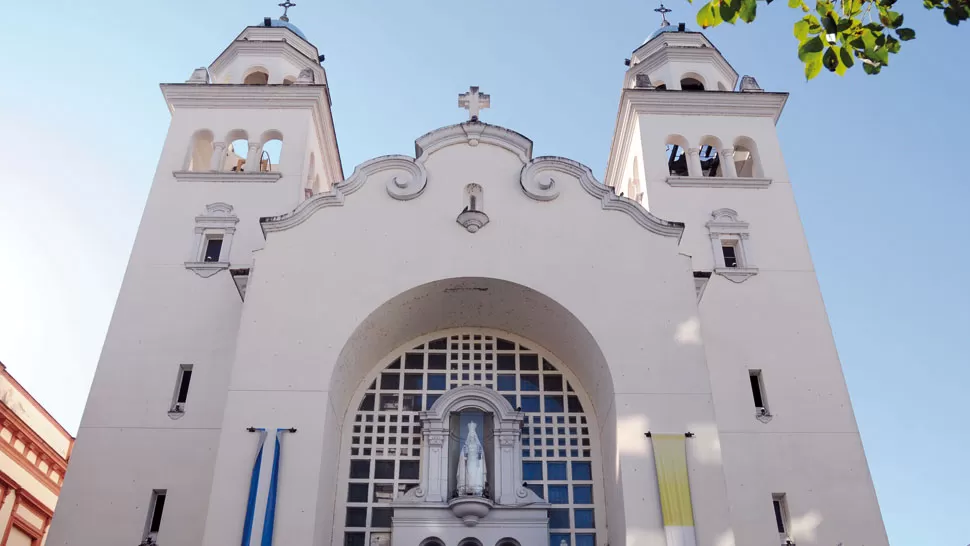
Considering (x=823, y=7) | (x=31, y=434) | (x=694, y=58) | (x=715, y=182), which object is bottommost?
(x=823, y=7)

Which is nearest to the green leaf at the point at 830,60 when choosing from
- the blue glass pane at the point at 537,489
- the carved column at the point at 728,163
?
the blue glass pane at the point at 537,489

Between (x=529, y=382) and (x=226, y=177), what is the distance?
8.02 meters

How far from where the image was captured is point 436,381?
51.6ft

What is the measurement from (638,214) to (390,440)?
5.81 metres

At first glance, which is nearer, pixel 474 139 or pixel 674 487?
pixel 674 487

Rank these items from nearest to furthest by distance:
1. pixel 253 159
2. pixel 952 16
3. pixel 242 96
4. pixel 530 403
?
pixel 952 16 < pixel 530 403 < pixel 253 159 < pixel 242 96

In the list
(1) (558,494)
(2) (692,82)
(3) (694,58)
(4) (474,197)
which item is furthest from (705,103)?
(1) (558,494)

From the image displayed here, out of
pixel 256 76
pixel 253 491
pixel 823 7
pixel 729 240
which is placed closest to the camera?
pixel 823 7

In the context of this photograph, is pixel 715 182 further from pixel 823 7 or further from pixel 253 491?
pixel 253 491

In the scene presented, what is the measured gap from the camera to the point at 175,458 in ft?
49.0

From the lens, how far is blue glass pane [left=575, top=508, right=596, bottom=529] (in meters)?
14.2

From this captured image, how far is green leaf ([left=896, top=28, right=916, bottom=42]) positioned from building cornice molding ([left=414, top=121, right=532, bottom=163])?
8.95m

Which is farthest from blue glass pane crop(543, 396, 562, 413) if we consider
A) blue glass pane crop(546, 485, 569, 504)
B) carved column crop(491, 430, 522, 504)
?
blue glass pane crop(546, 485, 569, 504)

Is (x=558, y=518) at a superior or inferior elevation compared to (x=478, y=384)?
inferior
